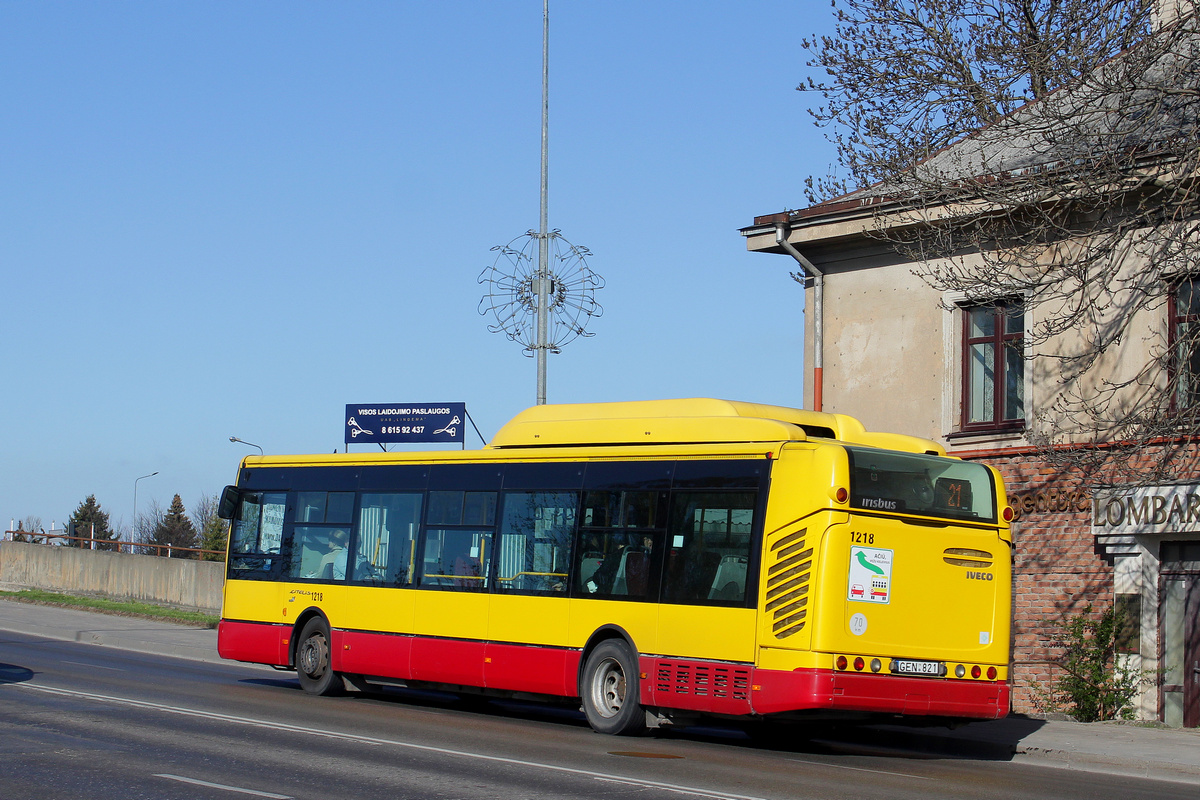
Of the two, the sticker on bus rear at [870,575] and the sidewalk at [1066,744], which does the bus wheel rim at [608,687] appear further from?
the sidewalk at [1066,744]

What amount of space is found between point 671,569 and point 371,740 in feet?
11.5

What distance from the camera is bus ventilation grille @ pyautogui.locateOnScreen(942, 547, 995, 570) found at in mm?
13555

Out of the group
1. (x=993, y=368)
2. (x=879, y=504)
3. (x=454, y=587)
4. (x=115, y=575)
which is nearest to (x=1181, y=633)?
(x=993, y=368)

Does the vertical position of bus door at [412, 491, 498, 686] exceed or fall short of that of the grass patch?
it exceeds it

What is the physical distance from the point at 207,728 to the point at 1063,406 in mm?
12417

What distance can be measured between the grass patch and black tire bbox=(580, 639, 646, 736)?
19902mm

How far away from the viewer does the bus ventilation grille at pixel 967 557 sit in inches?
534

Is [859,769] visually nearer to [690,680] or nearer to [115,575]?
[690,680]

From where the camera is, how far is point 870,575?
12906mm

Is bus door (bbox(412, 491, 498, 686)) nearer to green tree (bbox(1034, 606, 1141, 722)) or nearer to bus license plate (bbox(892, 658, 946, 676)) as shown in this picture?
bus license plate (bbox(892, 658, 946, 676))

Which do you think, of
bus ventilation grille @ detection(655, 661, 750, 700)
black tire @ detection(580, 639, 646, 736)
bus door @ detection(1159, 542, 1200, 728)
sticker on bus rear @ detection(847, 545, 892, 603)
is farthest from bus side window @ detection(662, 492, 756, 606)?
bus door @ detection(1159, 542, 1200, 728)

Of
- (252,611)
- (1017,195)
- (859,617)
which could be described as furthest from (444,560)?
(1017,195)

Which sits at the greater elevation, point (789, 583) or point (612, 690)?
point (789, 583)

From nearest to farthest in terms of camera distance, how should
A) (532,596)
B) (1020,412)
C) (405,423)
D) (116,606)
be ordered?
(532,596) → (1020,412) → (405,423) → (116,606)
